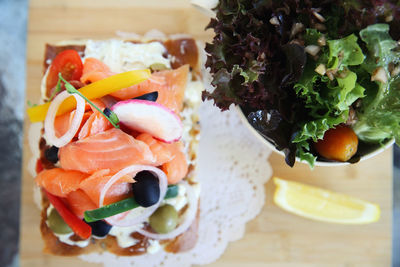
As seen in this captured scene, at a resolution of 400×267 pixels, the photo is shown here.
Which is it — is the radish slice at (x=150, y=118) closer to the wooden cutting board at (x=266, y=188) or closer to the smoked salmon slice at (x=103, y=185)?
the smoked salmon slice at (x=103, y=185)

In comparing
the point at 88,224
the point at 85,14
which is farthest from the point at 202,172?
the point at 85,14

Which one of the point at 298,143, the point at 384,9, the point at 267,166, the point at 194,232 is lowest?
the point at 194,232

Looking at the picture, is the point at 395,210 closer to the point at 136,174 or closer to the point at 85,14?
the point at 136,174

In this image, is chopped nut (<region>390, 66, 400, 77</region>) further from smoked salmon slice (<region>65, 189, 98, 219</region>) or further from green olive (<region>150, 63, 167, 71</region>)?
smoked salmon slice (<region>65, 189, 98, 219</region>)

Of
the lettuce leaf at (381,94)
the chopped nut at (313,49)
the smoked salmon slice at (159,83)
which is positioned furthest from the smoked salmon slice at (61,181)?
the lettuce leaf at (381,94)

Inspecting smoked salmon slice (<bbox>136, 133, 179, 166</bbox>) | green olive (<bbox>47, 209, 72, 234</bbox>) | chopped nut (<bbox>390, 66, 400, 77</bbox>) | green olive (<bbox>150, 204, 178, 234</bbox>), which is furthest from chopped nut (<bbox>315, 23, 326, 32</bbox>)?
green olive (<bbox>47, 209, 72, 234</bbox>)

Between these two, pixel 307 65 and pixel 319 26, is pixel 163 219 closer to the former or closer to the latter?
pixel 307 65
